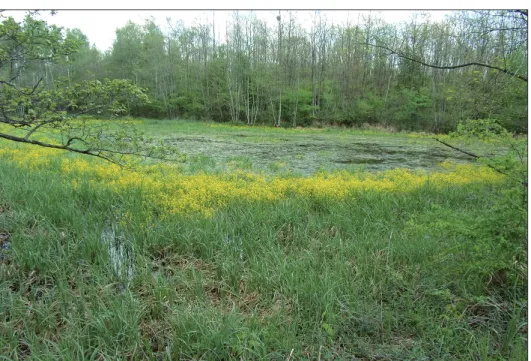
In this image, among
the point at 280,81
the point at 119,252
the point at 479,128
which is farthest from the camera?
the point at 280,81

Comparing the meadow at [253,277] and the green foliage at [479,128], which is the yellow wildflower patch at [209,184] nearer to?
the meadow at [253,277]

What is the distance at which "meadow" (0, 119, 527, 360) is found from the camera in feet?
7.11

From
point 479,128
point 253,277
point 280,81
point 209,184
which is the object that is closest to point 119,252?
point 253,277

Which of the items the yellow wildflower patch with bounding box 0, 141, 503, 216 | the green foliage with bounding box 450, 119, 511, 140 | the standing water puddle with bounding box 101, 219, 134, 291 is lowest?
the standing water puddle with bounding box 101, 219, 134, 291

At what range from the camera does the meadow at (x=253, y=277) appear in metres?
2.17

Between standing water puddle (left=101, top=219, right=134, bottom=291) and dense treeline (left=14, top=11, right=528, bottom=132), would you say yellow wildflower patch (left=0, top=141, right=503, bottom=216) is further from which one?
dense treeline (left=14, top=11, right=528, bottom=132)

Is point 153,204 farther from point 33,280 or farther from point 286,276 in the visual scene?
point 286,276

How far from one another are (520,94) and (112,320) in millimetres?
4142

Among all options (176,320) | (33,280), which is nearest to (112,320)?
(176,320)

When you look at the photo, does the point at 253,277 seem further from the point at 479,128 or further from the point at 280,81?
the point at 280,81

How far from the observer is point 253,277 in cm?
306

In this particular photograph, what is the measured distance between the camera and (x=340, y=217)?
456 cm

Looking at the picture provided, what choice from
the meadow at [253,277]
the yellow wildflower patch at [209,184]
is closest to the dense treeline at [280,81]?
the yellow wildflower patch at [209,184]

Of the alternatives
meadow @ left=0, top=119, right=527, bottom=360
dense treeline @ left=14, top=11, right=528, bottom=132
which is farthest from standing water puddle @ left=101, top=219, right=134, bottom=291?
dense treeline @ left=14, top=11, right=528, bottom=132
